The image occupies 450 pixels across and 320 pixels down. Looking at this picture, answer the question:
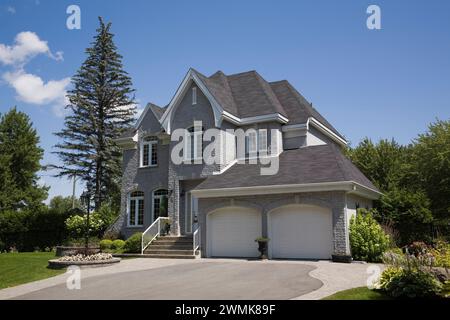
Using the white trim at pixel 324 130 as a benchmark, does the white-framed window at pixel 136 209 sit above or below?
below

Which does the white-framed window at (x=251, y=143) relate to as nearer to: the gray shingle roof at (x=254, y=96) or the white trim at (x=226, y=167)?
the white trim at (x=226, y=167)

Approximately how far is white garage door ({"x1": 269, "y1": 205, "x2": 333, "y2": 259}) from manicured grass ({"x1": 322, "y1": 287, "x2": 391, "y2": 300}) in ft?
26.2

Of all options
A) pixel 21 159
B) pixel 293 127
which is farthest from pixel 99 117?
pixel 293 127

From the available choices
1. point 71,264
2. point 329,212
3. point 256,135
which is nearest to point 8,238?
point 71,264

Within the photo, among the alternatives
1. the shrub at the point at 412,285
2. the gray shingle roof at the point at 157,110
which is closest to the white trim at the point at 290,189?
the shrub at the point at 412,285

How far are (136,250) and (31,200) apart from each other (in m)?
29.2

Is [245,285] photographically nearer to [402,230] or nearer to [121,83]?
[402,230]

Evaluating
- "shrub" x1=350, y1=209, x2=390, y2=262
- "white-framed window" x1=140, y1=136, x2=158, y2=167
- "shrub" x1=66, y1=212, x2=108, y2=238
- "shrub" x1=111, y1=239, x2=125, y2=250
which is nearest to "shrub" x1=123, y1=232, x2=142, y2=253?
"shrub" x1=111, y1=239, x2=125, y2=250

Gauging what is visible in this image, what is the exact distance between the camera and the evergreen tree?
4519cm

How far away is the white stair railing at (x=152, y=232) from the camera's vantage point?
72.8ft

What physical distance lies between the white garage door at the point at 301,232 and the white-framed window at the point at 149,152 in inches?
409

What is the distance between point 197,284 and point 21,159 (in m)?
41.4

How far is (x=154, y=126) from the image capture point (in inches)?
1077

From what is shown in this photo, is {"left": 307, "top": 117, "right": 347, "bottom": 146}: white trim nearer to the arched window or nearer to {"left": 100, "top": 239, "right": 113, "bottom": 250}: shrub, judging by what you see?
the arched window
